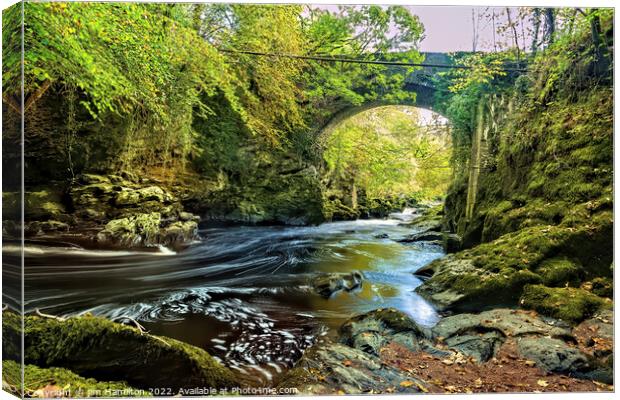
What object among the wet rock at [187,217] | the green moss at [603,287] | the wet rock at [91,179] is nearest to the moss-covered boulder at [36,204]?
the wet rock at [91,179]

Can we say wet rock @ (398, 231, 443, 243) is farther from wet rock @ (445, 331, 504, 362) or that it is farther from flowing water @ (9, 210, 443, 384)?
wet rock @ (445, 331, 504, 362)

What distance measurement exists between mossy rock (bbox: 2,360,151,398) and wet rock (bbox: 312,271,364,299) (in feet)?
5.09

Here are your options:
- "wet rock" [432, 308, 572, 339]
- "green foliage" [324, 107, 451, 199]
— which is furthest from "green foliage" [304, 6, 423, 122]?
"wet rock" [432, 308, 572, 339]

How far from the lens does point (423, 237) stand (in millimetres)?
3271

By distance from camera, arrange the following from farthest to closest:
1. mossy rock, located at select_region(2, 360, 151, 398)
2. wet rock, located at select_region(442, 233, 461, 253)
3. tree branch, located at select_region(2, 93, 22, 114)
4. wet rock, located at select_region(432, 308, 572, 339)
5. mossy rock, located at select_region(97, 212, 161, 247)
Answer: wet rock, located at select_region(442, 233, 461, 253) < mossy rock, located at select_region(97, 212, 161, 247) < wet rock, located at select_region(432, 308, 572, 339) < tree branch, located at select_region(2, 93, 22, 114) < mossy rock, located at select_region(2, 360, 151, 398)

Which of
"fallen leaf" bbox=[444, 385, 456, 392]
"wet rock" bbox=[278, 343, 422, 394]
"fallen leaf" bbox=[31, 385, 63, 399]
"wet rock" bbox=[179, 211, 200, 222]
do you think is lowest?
"fallen leaf" bbox=[31, 385, 63, 399]

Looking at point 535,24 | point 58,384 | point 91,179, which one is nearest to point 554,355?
point 535,24

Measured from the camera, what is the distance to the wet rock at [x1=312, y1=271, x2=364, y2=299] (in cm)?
302

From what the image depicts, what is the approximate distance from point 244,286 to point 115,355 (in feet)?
3.51

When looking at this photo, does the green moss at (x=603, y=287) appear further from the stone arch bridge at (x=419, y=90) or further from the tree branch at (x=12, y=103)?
the tree branch at (x=12, y=103)

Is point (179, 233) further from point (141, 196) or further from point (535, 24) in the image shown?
point (535, 24)

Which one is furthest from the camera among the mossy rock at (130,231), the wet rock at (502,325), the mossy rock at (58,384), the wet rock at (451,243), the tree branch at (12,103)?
the wet rock at (451,243)

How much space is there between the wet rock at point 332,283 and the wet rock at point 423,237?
67 cm

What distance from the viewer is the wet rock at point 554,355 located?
8.65 feet
